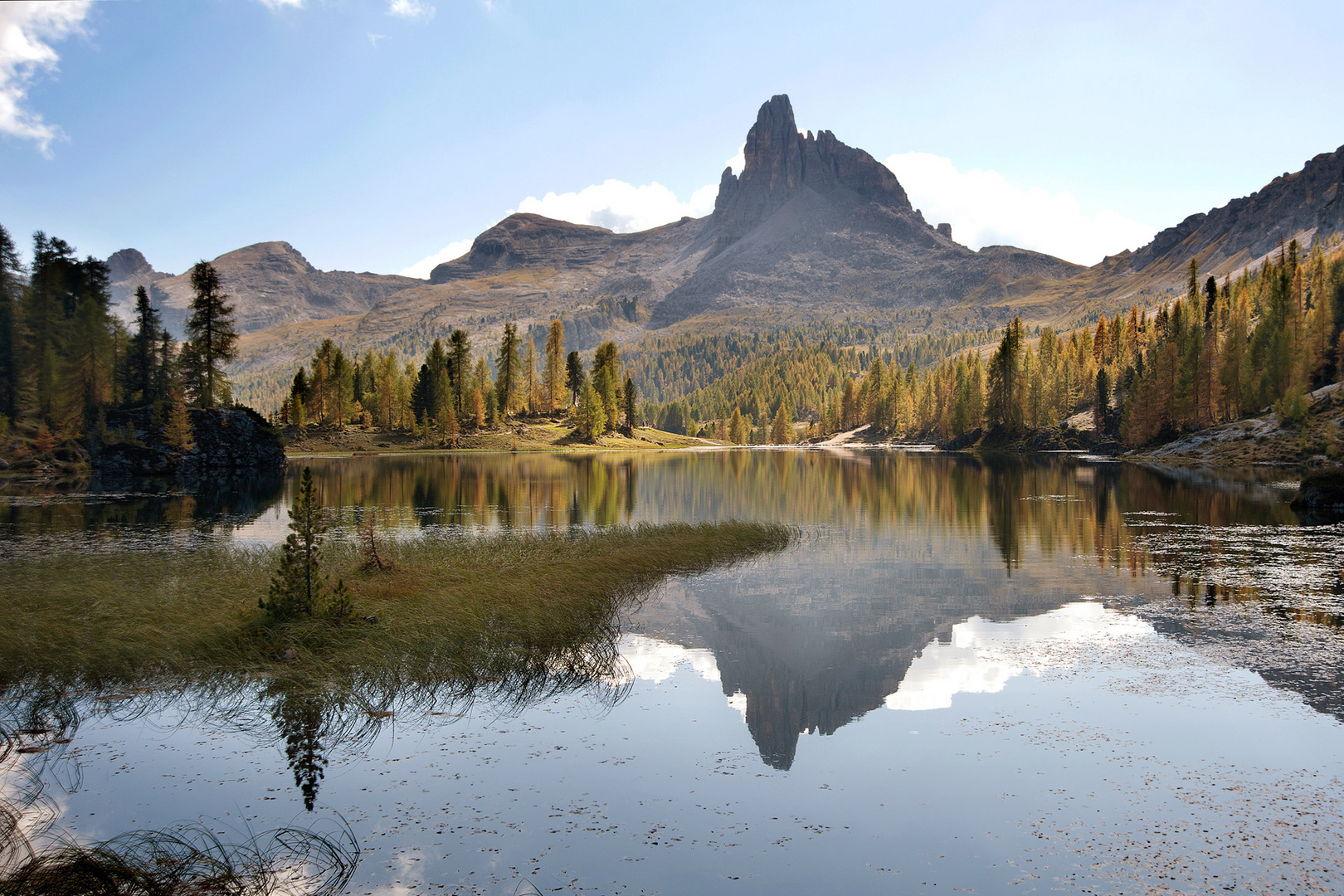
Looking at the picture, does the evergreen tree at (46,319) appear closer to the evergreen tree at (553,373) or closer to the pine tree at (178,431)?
the pine tree at (178,431)

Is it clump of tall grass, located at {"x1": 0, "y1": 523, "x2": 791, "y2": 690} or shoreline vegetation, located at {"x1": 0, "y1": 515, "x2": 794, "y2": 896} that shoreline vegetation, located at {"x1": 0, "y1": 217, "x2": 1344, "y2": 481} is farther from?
shoreline vegetation, located at {"x1": 0, "y1": 515, "x2": 794, "y2": 896}

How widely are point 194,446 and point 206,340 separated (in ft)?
52.6

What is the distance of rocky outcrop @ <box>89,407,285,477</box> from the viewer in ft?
264

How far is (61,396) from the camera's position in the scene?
82.6 m

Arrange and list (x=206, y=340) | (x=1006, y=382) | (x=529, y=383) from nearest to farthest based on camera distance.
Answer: (x=206, y=340) → (x=1006, y=382) → (x=529, y=383)

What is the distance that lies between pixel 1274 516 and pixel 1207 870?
154ft

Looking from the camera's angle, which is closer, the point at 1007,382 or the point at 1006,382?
the point at 1007,382

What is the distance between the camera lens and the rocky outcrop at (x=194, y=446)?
80.4 metres

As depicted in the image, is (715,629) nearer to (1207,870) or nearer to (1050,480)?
(1207,870)

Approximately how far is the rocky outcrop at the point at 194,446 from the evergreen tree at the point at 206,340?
457 cm

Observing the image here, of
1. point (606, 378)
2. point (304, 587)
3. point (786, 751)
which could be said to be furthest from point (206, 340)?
point (786, 751)

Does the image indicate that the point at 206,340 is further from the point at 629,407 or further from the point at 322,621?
the point at 629,407

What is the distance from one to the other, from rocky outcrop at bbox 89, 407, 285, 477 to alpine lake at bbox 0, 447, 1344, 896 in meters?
58.9

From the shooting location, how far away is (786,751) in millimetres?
14078
